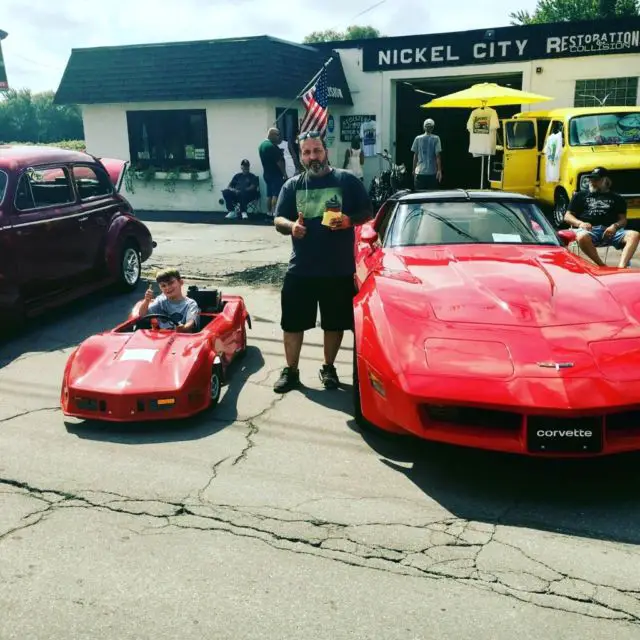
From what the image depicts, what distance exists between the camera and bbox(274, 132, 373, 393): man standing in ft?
16.6

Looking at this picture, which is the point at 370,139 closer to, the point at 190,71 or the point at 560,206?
the point at 190,71

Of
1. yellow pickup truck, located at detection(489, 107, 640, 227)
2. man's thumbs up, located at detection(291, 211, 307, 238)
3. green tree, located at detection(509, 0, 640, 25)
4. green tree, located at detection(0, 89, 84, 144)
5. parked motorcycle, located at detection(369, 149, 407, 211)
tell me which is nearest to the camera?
man's thumbs up, located at detection(291, 211, 307, 238)

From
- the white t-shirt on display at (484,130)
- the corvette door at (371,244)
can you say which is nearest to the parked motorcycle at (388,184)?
the white t-shirt on display at (484,130)

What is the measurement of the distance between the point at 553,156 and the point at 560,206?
35.9 inches

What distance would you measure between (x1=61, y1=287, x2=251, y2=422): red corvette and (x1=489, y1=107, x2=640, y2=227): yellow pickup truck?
27.6 ft

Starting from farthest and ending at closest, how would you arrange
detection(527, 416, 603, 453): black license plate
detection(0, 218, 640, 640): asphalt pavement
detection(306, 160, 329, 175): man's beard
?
detection(306, 160, 329, 175): man's beard < detection(527, 416, 603, 453): black license plate < detection(0, 218, 640, 640): asphalt pavement

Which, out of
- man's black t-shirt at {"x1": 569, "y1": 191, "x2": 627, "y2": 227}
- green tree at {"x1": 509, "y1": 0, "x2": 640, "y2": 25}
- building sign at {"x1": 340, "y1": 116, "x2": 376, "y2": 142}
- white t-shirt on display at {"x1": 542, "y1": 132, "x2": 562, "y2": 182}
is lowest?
man's black t-shirt at {"x1": 569, "y1": 191, "x2": 627, "y2": 227}

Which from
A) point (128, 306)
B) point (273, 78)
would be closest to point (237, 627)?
point (128, 306)

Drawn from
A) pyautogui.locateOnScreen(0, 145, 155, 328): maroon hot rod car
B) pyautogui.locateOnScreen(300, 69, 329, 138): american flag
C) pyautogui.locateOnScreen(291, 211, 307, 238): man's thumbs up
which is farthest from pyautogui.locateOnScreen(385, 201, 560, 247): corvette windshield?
pyautogui.locateOnScreen(300, 69, 329, 138): american flag

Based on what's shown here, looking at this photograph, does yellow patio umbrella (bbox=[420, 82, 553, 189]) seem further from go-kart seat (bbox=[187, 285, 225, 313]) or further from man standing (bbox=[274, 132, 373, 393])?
man standing (bbox=[274, 132, 373, 393])

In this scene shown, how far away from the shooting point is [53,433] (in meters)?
4.55

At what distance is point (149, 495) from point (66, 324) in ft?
14.2

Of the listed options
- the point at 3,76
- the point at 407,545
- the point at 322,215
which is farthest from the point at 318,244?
the point at 3,76

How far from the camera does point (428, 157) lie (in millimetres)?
14227
